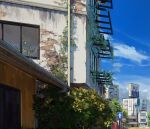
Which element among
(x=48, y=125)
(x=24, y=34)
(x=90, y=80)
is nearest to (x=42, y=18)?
(x=24, y=34)

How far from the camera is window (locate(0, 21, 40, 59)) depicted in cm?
2438

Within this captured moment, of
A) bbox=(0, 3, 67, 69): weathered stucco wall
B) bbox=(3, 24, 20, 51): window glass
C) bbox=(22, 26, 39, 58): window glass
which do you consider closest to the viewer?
bbox=(3, 24, 20, 51): window glass

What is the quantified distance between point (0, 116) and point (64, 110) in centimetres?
459

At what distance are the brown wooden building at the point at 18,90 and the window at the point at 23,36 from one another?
13.9ft

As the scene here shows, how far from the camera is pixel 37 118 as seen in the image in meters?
20.4

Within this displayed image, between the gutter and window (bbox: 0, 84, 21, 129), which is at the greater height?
the gutter

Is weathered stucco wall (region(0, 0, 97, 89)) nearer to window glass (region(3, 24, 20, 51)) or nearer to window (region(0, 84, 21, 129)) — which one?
window glass (region(3, 24, 20, 51))

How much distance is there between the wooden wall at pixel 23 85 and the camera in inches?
645

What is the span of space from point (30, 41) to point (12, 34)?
1006 mm

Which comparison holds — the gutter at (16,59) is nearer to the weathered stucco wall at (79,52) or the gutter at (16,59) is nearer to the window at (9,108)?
the window at (9,108)

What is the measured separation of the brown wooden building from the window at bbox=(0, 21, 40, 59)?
4226mm

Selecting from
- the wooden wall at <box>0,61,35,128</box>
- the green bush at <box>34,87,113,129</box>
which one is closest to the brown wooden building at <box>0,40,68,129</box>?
the wooden wall at <box>0,61,35,128</box>

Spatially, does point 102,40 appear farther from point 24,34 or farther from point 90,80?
point 24,34

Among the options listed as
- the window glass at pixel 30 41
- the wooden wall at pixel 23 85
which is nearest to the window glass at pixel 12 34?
the window glass at pixel 30 41
